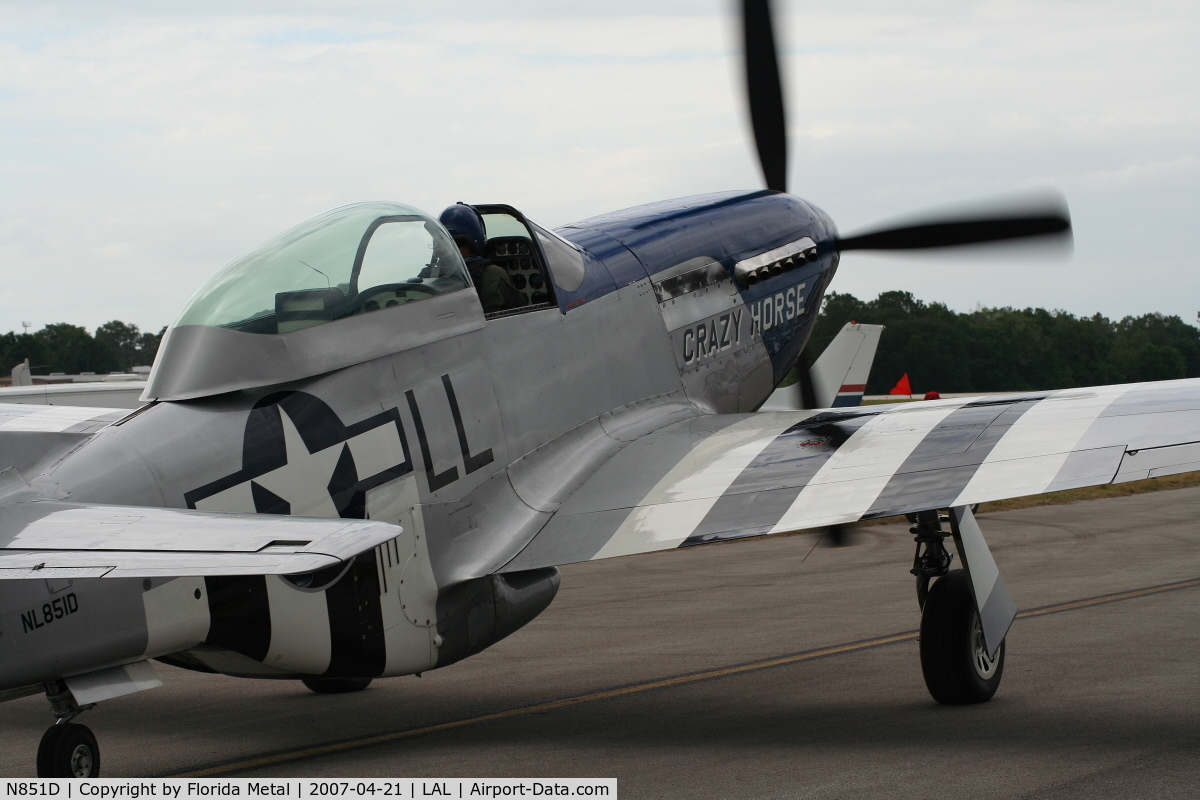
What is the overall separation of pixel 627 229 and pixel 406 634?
3756 millimetres

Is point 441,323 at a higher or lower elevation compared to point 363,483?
higher

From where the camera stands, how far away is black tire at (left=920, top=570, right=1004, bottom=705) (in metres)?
6.85

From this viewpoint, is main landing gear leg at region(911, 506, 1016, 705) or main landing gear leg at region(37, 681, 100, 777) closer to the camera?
main landing gear leg at region(37, 681, 100, 777)

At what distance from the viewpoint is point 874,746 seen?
5918 mm

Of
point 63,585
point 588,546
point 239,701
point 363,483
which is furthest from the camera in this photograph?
point 239,701

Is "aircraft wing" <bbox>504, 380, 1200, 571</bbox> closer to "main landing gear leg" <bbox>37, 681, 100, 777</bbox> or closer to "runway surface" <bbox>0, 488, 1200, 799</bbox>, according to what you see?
"runway surface" <bbox>0, 488, 1200, 799</bbox>

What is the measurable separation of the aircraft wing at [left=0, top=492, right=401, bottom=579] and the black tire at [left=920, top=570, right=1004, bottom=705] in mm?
4177

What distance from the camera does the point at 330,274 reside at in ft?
19.5

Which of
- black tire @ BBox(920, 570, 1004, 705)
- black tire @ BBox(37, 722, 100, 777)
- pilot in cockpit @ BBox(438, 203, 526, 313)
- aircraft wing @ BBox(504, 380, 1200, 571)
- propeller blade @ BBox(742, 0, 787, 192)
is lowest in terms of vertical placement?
black tire @ BBox(920, 570, 1004, 705)

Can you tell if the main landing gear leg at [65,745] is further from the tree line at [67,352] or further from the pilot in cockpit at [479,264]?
the tree line at [67,352]

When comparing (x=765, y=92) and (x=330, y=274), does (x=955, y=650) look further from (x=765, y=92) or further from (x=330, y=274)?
(x=765, y=92)

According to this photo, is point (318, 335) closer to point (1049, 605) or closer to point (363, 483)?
point (363, 483)

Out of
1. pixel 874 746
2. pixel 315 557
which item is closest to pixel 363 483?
pixel 315 557

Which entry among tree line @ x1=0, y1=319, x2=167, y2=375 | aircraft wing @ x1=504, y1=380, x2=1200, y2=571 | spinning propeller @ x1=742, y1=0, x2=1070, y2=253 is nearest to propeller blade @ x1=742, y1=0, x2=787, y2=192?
spinning propeller @ x1=742, y1=0, x2=1070, y2=253
